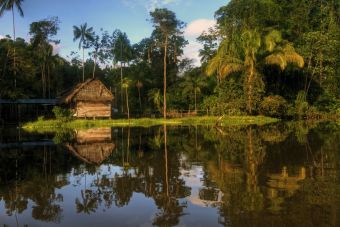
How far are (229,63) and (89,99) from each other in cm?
1619

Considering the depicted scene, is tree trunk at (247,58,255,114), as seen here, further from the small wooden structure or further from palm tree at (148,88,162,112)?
the small wooden structure

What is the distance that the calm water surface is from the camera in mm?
7379

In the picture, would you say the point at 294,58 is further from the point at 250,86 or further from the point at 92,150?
the point at 92,150

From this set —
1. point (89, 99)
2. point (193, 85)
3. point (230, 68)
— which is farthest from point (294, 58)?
point (89, 99)

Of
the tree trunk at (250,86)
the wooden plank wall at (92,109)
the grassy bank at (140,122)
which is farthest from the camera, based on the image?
the wooden plank wall at (92,109)

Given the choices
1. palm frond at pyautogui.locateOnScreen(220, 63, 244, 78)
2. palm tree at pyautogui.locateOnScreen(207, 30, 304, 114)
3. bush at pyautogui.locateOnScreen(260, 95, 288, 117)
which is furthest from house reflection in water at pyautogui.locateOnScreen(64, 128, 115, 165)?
bush at pyautogui.locateOnScreen(260, 95, 288, 117)

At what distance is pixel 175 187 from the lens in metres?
9.94

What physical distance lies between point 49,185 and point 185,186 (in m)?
3.68

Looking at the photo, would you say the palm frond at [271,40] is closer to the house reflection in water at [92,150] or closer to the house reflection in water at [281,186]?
the house reflection in water at [92,150]

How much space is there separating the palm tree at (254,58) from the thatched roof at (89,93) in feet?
42.0

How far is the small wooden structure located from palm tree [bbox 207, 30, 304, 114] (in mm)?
13002

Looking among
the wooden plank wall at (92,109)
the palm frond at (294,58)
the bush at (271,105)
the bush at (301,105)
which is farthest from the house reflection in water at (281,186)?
the wooden plank wall at (92,109)

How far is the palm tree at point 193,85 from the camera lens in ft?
161

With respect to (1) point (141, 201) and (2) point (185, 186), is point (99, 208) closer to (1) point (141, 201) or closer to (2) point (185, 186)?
(1) point (141, 201)
